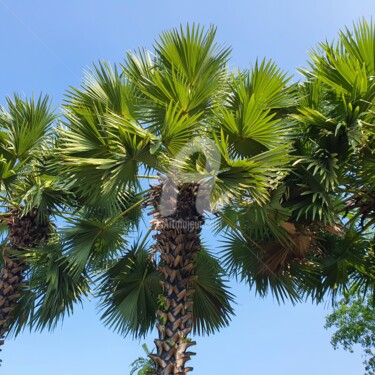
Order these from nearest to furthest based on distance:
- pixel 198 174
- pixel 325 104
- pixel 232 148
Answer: pixel 198 174 → pixel 232 148 → pixel 325 104

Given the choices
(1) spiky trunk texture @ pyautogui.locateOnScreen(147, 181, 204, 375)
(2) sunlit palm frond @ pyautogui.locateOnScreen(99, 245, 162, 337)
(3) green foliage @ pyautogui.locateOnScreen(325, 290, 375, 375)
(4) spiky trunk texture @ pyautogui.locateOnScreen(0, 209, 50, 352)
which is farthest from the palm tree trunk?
(3) green foliage @ pyautogui.locateOnScreen(325, 290, 375, 375)

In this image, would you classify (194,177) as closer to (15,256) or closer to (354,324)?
(15,256)

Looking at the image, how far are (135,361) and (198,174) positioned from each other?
401cm

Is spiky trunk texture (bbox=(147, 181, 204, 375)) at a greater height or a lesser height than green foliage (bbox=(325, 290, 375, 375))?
→ lesser

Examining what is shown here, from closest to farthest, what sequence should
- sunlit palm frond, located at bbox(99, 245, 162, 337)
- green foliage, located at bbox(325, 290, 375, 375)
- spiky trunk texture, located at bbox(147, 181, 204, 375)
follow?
spiky trunk texture, located at bbox(147, 181, 204, 375)
sunlit palm frond, located at bbox(99, 245, 162, 337)
green foliage, located at bbox(325, 290, 375, 375)

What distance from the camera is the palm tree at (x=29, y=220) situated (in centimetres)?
760

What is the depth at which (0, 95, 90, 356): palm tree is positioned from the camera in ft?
24.9

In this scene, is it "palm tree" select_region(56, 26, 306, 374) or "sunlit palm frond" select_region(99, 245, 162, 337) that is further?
"sunlit palm frond" select_region(99, 245, 162, 337)

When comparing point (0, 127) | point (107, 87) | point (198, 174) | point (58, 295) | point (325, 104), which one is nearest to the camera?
point (198, 174)

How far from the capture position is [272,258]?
7238 mm

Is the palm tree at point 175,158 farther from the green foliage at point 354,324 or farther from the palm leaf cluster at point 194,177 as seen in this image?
the green foliage at point 354,324

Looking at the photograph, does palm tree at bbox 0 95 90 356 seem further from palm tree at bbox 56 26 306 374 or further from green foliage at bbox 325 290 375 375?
green foliage at bbox 325 290 375 375

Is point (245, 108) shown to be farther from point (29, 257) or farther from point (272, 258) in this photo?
point (29, 257)

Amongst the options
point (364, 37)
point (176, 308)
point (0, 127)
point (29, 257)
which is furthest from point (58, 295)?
point (364, 37)
